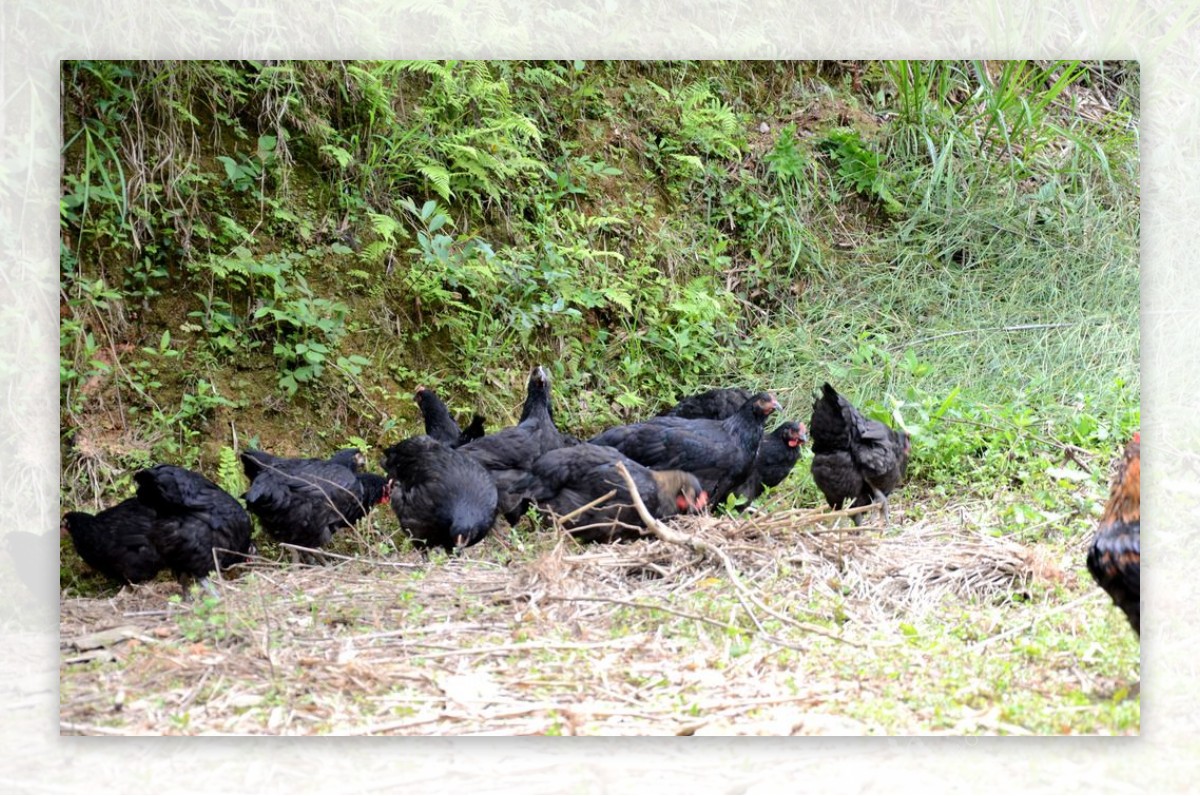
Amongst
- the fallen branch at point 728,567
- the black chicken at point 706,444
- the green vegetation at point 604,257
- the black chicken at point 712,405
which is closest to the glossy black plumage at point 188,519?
the green vegetation at point 604,257

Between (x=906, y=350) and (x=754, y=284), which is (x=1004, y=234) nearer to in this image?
(x=906, y=350)

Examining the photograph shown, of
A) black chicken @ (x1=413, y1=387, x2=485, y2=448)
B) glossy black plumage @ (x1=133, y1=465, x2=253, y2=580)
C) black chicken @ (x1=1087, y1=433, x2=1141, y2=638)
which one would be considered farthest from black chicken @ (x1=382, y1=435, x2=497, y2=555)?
black chicken @ (x1=1087, y1=433, x2=1141, y2=638)

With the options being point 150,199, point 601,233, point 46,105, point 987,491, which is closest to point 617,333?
point 601,233

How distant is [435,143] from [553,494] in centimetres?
196

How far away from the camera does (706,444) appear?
588cm

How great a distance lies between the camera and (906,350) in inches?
258

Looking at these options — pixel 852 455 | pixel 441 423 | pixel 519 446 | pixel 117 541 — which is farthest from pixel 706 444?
pixel 117 541

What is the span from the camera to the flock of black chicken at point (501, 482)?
14.9ft

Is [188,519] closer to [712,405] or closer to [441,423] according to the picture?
[441,423]

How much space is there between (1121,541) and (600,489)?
2.45m

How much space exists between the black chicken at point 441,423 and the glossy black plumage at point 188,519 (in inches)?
52.2

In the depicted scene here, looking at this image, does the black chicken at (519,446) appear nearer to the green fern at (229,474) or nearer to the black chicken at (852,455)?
the green fern at (229,474)

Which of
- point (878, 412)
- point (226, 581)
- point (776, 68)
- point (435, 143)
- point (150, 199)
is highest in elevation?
point (776, 68)

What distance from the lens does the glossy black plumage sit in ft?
14.8
